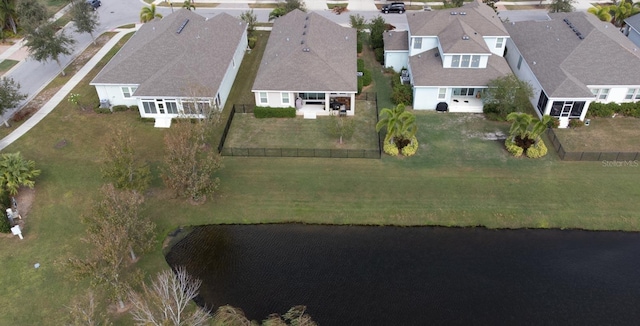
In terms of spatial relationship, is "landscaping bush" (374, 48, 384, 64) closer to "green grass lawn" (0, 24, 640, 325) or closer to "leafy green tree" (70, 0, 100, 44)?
"green grass lawn" (0, 24, 640, 325)

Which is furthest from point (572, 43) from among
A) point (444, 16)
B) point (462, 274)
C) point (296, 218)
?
point (296, 218)

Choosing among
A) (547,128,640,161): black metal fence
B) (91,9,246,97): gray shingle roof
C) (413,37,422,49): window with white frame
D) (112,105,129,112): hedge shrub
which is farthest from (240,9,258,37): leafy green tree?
(547,128,640,161): black metal fence

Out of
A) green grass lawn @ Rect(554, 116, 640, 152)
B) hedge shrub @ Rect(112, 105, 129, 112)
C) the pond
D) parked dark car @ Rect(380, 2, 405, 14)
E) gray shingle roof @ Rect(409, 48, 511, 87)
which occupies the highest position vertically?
parked dark car @ Rect(380, 2, 405, 14)

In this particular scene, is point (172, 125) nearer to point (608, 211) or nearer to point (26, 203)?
Result: point (26, 203)

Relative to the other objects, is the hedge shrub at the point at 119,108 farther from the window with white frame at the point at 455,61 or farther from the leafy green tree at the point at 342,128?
the window with white frame at the point at 455,61

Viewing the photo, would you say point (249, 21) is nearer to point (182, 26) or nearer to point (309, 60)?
point (182, 26)
